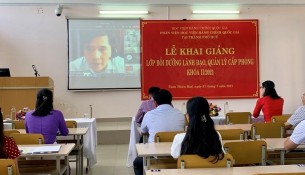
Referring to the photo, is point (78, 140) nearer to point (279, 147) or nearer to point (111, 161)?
point (111, 161)

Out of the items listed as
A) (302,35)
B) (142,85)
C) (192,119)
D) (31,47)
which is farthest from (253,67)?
Answer: (192,119)

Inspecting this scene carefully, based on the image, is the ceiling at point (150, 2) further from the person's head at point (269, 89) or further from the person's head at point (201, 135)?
the person's head at point (201, 135)

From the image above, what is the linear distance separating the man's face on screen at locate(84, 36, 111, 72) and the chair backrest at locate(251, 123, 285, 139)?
437cm

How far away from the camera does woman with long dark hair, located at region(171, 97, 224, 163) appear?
8.82 feet

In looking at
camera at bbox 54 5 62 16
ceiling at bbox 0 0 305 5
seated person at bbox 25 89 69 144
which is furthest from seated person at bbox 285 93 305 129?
camera at bbox 54 5 62 16

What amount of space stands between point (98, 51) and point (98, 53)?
0.04 meters

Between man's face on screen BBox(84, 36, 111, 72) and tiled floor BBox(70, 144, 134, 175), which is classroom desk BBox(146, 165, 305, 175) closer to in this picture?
tiled floor BBox(70, 144, 134, 175)

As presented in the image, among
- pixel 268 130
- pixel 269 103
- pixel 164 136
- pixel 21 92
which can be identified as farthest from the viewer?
pixel 21 92

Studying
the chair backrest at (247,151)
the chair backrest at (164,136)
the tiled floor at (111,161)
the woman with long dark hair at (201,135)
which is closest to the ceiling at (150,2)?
the tiled floor at (111,161)

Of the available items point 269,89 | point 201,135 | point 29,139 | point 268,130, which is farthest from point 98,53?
point 201,135

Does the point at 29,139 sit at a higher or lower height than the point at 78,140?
higher

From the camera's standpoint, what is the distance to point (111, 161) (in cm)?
612

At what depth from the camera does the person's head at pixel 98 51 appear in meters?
7.98

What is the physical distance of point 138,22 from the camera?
8062 millimetres
